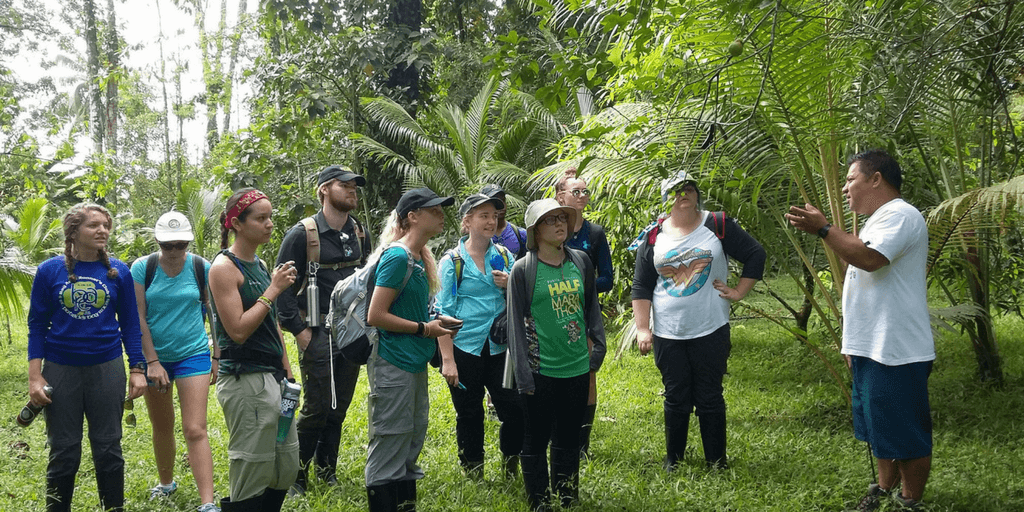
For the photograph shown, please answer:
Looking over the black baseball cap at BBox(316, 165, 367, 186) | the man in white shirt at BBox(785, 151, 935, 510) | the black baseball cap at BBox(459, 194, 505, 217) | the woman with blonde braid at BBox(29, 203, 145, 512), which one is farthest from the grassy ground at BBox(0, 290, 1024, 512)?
the black baseball cap at BBox(316, 165, 367, 186)

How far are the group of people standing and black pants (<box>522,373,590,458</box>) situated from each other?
0.5 inches

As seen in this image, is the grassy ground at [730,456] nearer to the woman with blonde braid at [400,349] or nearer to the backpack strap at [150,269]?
the woman with blonde braid at [400,349]

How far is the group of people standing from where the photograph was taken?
3779 millimetres

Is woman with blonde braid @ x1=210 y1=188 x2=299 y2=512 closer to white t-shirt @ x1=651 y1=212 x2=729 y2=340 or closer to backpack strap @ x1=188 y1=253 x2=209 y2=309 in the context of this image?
backpack strap @ x1=188 y1=253 x2=209 y2=309

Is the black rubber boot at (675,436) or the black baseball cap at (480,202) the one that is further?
the black rubber boot at (675,436)

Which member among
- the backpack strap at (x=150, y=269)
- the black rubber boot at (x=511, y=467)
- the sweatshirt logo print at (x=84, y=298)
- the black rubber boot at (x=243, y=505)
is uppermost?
the backpack strap at (x=150, y=269)

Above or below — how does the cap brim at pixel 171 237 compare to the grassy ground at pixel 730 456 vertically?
above

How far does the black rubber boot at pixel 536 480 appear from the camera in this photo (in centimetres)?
429

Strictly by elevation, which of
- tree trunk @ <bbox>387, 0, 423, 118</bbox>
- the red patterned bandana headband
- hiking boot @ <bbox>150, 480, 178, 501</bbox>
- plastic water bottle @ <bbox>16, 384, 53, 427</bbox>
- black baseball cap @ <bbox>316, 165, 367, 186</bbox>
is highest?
tree trunk @ <bbox>387, 0, 423, 118</bbox>

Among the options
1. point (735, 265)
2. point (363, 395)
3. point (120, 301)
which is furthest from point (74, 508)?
point (735, 265)

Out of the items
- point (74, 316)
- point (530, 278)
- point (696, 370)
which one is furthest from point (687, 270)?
point (74, 316)

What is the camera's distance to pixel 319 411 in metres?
4.85

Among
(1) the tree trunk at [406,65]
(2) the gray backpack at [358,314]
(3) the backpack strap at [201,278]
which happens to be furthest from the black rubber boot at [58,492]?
(1) the tree trunk at [406,65]

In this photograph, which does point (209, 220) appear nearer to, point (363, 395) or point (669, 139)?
point (363, 395)
